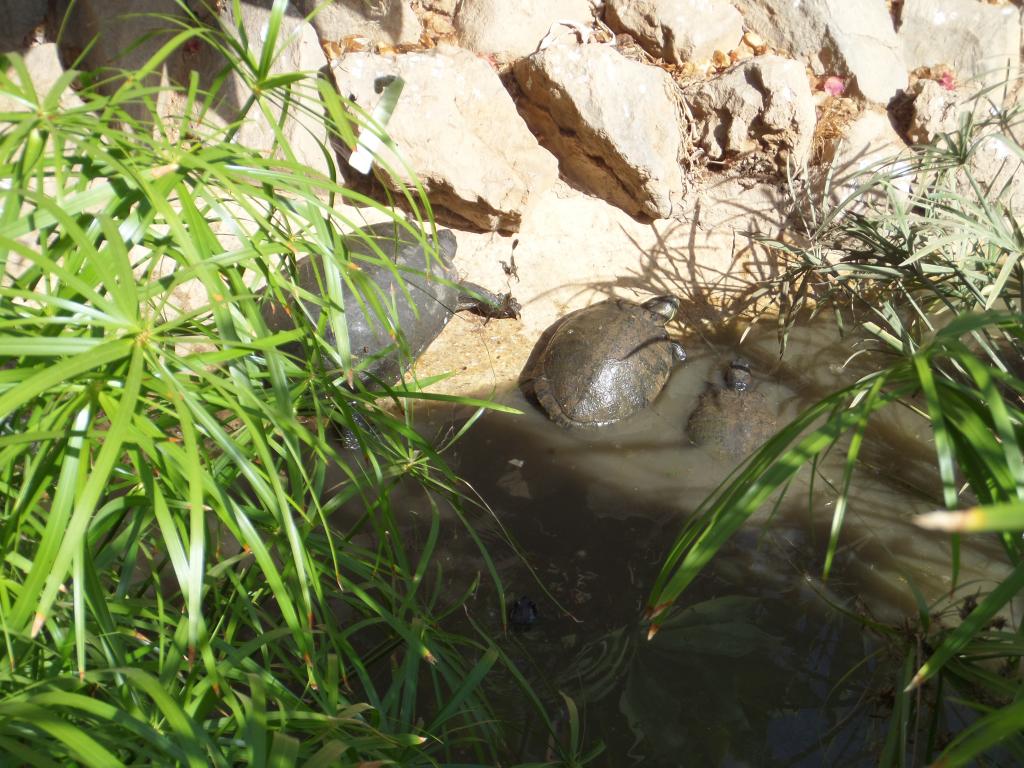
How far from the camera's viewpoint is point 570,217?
17.1 feet

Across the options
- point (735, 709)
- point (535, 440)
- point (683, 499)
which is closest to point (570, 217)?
point (535, 440)

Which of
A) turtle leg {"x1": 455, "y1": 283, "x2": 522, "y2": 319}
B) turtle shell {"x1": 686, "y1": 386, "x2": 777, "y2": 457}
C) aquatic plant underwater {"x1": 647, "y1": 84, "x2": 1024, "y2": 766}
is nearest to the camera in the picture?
aquatic plant underwater {"x1": 647, "y1": 84, "x2": 1024, "y2": 766}

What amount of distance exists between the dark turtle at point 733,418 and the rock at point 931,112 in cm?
221

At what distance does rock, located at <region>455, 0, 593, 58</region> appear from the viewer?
5.28 m

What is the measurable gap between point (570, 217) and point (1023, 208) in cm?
296

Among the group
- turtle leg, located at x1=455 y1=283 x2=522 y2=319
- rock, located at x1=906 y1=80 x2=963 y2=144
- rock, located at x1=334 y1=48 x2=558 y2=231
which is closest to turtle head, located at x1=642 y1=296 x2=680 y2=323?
turtle leg, located at x1=455 y1=283 x2=522 y2=319

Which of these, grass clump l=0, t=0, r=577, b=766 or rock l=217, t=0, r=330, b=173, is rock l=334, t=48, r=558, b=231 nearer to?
rock l=217, t=0, r=330, b=173

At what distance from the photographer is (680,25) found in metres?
5.33

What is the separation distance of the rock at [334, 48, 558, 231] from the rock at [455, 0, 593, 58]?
13.0 inches

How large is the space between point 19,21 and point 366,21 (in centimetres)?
223

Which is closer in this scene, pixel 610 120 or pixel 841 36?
pixel 610 120

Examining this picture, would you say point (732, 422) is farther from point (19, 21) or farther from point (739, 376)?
point (19, 21)

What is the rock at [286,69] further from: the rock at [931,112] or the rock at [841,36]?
the rock at [931,112]

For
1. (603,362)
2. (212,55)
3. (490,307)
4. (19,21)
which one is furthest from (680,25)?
(19,21)
